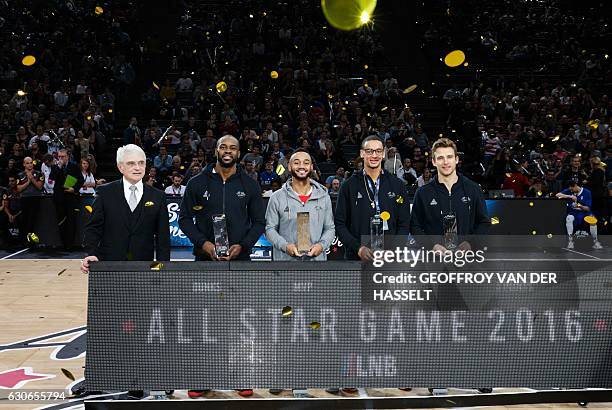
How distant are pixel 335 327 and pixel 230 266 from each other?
988mm

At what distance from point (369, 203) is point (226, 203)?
138 centimetres

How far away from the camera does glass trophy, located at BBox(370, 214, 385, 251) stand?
20.0ft

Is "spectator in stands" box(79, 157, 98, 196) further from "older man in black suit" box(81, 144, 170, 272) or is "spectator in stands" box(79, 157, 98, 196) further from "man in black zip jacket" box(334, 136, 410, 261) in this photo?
"man in black zip jacket" box(334, 136, 410, 261)

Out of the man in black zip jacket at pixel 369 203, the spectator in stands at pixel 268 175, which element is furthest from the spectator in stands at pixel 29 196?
the man in black zip jacket at pixel 369 203

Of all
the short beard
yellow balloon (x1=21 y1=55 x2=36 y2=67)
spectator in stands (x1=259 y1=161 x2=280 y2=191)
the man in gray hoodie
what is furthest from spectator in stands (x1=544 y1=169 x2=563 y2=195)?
yellow balloon (x1=21 y1=55 x2=36 y2=67)

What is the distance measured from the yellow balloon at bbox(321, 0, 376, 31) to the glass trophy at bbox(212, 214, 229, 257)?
73.1 feet

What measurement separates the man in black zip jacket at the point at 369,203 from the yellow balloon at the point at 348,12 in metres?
21.6

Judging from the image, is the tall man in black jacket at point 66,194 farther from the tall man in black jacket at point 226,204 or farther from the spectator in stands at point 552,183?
the spectator in stands at point 552,183

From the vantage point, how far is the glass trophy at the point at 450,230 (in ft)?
19.6

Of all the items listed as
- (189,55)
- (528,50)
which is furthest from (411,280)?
(528,50)

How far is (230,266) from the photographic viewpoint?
18.8ft

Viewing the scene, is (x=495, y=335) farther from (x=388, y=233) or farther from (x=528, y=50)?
(x=528, y=50)

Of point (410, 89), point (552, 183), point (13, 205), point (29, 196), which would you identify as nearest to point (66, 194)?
point (29, 196)

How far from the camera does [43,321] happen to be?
9312 millimetres
